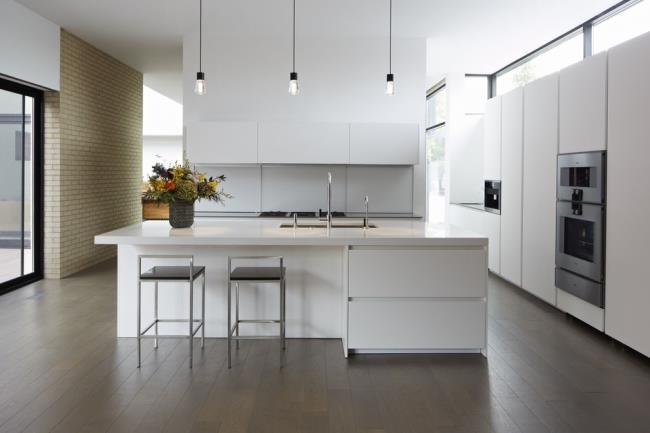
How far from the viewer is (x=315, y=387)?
143 inches

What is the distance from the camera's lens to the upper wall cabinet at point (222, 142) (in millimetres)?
6688

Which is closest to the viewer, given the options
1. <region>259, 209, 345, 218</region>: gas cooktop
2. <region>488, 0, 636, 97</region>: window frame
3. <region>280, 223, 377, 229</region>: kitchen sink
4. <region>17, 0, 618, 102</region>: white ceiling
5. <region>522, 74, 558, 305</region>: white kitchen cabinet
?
<region>280, 223, 377, 229</region>: kitchen sink

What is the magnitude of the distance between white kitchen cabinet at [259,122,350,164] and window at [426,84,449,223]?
3.18m

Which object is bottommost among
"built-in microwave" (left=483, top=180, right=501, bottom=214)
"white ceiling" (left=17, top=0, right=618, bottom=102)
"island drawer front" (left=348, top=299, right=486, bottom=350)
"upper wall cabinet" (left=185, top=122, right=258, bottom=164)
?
"island drawer front" (left=348, top=299, right=486, bottom=350)

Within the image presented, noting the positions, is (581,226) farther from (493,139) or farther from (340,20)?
(340,20)

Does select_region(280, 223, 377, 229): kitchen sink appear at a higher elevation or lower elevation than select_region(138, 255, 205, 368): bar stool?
higher

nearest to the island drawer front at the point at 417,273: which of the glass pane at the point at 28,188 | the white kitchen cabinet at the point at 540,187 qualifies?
the white kitchen cabinet at the point at 540,187

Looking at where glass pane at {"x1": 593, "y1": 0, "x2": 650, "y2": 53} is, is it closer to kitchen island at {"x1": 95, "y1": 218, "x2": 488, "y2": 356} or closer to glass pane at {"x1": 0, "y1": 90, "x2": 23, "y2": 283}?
kitchen island at {"x1": 95, "y1": 218, "x2": 488, "y2": 356}

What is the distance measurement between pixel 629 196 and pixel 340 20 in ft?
11.7

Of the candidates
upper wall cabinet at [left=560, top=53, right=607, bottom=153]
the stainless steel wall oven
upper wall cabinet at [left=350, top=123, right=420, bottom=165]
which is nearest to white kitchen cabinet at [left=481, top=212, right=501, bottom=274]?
upper wall cabinet at [left=350, top=123, right=420, bottom=165]

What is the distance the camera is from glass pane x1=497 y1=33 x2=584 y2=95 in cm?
663

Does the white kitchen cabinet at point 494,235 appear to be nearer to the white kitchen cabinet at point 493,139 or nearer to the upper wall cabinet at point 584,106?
the white kitchen cabinet at point 493,139

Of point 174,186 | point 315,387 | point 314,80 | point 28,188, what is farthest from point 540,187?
point 28,188

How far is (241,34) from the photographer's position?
23.1 ft
